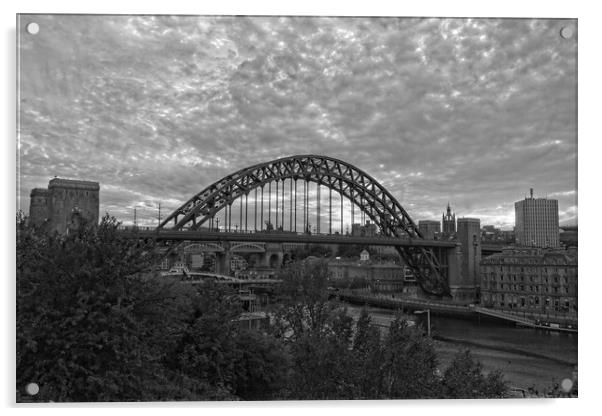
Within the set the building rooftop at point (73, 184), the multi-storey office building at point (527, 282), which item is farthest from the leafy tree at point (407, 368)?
the building rooftop at point (73, 184)

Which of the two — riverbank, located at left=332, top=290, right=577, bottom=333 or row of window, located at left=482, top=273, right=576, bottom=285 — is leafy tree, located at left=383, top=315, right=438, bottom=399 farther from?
riverbank, located at left=332, top=290, right=577, bottom=333

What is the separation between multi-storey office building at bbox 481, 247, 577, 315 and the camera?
45.1 feet

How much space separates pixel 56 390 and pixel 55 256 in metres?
1.59

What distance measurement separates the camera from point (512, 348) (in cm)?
1806

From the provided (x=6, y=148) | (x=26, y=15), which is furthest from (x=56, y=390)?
(x=26, y=15)

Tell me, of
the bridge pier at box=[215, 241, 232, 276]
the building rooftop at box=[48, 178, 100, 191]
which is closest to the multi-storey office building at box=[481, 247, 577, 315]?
the building rooftop at box=[48, 178, 100, 191]

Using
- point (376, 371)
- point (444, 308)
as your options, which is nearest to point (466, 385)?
point (376, 371)

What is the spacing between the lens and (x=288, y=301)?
15555 mm

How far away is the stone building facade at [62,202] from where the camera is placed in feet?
25.6

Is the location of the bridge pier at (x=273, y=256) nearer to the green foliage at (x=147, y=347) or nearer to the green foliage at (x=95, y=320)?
the green foliage at (x=147, y=347)

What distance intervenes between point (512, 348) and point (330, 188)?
11.6m

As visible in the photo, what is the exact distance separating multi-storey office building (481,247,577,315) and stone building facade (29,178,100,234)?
10182 millimetres

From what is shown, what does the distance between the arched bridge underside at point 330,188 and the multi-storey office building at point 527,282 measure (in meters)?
4.97
